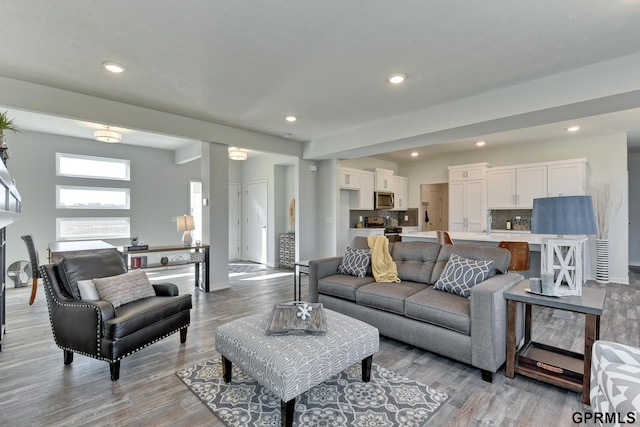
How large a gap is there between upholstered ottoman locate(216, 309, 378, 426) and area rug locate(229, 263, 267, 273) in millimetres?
4438

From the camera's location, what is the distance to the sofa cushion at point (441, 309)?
2.38 metres

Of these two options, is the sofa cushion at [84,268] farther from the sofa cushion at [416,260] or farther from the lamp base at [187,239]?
the sofa cushion at [416,260]

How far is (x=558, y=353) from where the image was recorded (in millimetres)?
2393

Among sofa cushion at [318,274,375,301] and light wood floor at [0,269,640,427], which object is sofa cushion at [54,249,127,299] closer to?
light wood floor at [0,269,640,427]

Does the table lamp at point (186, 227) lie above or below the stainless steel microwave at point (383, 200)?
below

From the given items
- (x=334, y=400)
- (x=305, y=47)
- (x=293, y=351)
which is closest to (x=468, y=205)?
(x=305, y=47)

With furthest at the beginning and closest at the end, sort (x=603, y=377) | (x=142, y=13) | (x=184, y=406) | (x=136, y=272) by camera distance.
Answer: (x=136, y=272), (x=142, y=13), (x=184, y=406), (x=603, y=377)

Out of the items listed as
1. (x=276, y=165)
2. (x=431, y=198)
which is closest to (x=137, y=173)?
(x=276, y=165)

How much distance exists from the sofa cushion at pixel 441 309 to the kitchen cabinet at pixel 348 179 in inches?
155

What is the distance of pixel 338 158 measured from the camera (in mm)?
6203

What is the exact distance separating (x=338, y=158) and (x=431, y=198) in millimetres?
3668

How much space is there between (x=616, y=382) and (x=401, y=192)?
23.6 feet

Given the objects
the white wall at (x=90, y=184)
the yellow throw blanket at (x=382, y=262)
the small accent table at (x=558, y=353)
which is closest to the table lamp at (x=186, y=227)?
the white wall at (x=90, y=184)

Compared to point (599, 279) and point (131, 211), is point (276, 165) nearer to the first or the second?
point (131, 211)
